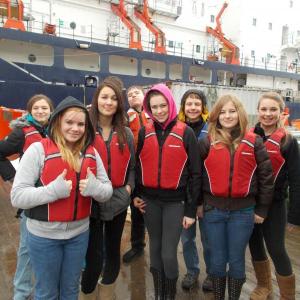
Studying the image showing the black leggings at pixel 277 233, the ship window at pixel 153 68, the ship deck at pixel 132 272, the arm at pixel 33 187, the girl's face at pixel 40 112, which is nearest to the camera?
the arm at pixel 33 187

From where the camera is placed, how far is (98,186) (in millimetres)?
2041

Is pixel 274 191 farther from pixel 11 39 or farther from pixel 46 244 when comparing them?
pixel 11 39

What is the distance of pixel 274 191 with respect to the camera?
255 cm

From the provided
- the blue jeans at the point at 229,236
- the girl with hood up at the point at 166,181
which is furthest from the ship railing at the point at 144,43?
the blue jeans at the point at 229,236

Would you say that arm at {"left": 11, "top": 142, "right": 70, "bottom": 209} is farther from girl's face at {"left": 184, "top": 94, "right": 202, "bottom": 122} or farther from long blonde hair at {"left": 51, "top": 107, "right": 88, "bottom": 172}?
girl's face at {"left": 184, "top": 94, "right": 202, "bottom": 122}

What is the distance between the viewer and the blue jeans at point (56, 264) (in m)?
1.97

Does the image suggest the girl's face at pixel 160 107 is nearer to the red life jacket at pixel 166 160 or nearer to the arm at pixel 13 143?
the red life jacket at pixel 166 160

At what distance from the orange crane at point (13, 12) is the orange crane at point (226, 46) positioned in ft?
40.7

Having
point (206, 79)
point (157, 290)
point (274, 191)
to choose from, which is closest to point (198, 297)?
point (157, 290)

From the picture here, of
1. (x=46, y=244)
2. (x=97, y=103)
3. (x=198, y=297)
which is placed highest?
(x=97, y=103)

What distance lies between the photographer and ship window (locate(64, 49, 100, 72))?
590 inches

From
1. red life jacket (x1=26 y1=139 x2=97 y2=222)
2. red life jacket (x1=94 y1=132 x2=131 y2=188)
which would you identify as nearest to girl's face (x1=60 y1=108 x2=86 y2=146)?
red life jacket (x1=26 y1=139 x2=97 y2=222)

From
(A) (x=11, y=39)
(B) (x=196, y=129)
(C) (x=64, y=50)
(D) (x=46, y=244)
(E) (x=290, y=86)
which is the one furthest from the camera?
(E) (x=290, y=86)

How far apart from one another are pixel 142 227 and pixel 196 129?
4.56 ft
